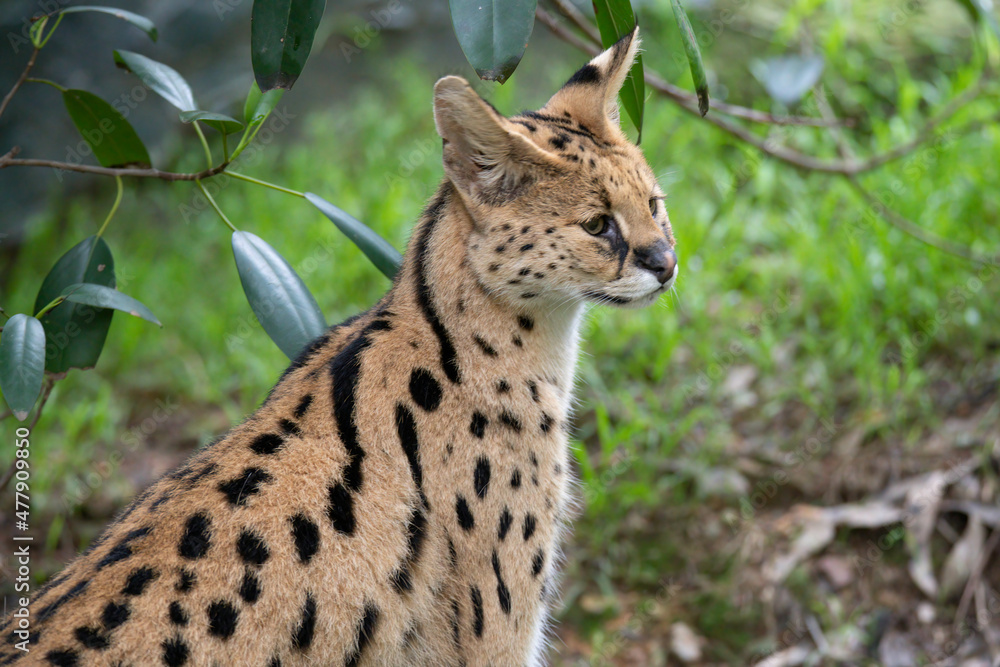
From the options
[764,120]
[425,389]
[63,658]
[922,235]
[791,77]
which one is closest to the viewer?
[63,658]

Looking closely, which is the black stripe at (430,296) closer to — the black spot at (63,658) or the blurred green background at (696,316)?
the blurred green background at (696,316)

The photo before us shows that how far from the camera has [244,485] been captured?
2.86 m

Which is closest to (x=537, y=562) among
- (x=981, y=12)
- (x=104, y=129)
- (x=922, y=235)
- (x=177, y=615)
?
(x=177, y=615)

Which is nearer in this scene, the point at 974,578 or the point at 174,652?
the point at 174,652

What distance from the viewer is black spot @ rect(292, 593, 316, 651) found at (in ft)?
8.98

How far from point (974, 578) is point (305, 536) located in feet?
11.7

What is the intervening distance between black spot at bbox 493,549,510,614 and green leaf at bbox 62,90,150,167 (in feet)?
7.14

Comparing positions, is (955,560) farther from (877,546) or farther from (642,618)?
(642,618)

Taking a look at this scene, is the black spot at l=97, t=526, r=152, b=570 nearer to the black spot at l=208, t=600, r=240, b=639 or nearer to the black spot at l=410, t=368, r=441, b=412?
the black spot at l=208, t=600, r=240, b=639

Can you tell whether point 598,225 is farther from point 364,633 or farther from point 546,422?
point 364,633

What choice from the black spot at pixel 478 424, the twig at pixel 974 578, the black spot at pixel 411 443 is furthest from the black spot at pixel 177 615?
the twig at pixel 974 578

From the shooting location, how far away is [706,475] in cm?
539

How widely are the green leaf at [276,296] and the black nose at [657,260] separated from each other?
1.25 metres

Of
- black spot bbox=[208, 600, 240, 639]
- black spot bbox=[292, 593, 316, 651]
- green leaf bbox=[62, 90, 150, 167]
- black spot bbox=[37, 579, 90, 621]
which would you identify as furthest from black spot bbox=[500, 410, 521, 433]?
green leaf bbox=[62, 90, 150, 167]
